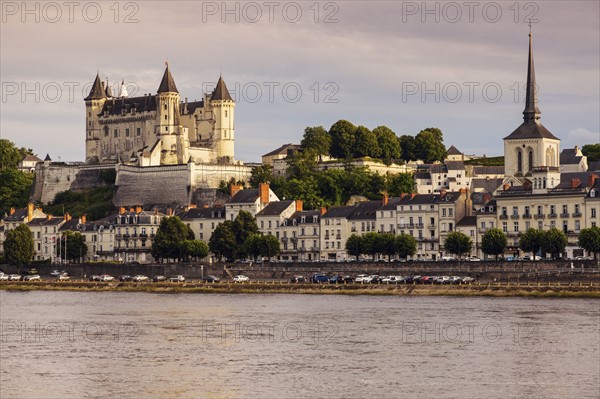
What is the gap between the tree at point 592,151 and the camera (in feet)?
398

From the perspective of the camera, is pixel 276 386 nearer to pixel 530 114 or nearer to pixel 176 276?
pixel 176 276

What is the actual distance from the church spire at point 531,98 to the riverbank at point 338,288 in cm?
3343

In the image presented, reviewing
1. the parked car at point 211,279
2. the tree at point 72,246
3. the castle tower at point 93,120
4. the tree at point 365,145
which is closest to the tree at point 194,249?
the parked car at point 211,279

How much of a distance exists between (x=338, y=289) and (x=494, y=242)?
10289 millimetres

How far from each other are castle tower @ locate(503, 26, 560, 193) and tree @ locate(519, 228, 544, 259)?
963 inches

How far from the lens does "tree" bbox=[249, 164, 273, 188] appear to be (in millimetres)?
113875

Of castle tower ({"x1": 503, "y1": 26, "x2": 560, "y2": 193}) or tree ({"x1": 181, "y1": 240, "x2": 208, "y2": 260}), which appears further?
castle tower ({"x1": 503, "y1": 26, "x2": 560, "y2": 193})

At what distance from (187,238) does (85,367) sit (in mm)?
52534

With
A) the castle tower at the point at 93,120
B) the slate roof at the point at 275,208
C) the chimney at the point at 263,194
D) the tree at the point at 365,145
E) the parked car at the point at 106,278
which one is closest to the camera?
the parked car at the point at 106,278

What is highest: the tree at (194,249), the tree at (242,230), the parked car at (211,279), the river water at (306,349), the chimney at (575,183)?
the chimney at (575,183)

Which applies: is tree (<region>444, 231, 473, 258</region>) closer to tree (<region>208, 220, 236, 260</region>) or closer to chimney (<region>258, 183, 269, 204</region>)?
tree (<region>208, 220, 236, 260</region>)

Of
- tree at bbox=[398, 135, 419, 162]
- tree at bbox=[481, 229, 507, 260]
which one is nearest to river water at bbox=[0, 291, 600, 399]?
tree at bbox=[481, 229, 507, 260]

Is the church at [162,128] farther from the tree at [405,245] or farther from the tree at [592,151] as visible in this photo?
the tree at [405,245]

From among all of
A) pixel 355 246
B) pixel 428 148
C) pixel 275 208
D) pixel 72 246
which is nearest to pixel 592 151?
pixel 428 148
